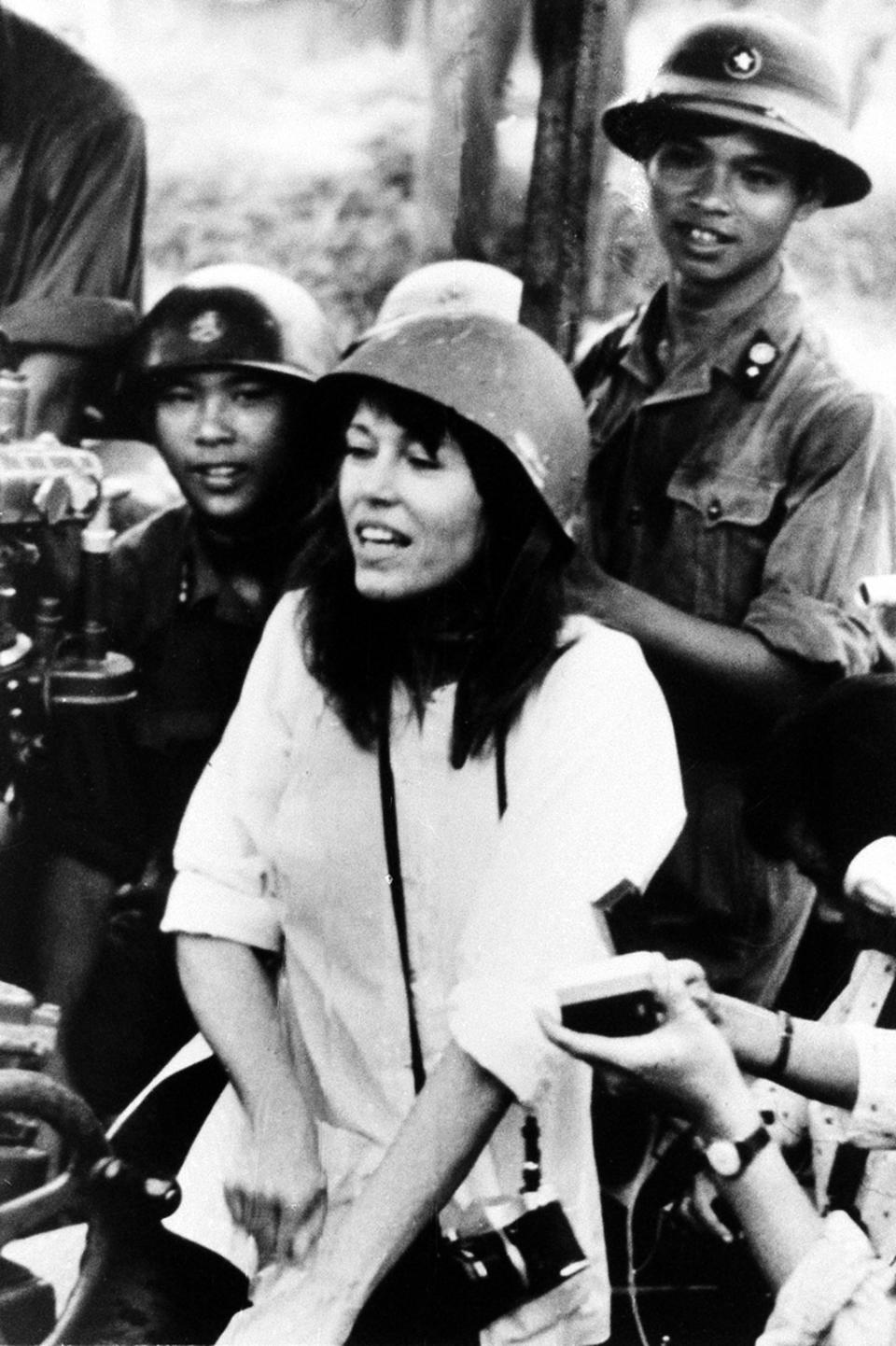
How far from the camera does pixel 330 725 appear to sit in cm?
215

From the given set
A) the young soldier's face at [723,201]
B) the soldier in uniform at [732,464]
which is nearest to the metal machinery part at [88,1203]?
the soldier in uniform at [732,464]

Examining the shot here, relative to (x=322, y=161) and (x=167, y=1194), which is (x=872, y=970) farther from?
(x=322, y=161)

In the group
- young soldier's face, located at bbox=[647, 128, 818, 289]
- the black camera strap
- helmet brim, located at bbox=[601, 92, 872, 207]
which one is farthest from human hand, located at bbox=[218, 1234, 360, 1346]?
helmet brim, located at bbox=[601, 92, 872, 207]

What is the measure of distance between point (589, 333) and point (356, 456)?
0.52 meters

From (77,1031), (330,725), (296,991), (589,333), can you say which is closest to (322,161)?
(589,333)

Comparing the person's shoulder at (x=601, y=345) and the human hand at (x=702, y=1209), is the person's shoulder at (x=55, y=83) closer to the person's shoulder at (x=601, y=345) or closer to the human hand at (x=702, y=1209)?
the person's shoulder at (x=601, y=345)

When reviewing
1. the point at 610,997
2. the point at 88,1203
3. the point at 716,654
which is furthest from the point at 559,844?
the point at 88,1203

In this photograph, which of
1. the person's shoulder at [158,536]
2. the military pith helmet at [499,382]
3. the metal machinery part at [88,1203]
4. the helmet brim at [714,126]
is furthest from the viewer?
the person's shoulder at [158,536]

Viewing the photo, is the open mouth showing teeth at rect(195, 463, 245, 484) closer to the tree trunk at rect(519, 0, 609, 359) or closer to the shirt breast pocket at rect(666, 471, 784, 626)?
the tree trunk at rect(519, 0, 609, 359)

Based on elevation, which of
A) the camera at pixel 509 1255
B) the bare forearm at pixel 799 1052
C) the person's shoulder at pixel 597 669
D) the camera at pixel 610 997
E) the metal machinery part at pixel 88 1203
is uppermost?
the person's shoulder at pixel 597 669

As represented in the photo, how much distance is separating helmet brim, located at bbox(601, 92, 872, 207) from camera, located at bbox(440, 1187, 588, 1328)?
5.07 feet

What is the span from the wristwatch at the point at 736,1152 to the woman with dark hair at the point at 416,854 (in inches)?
8.7

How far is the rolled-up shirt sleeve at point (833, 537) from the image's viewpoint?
7.36ft

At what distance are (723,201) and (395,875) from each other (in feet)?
3.59
